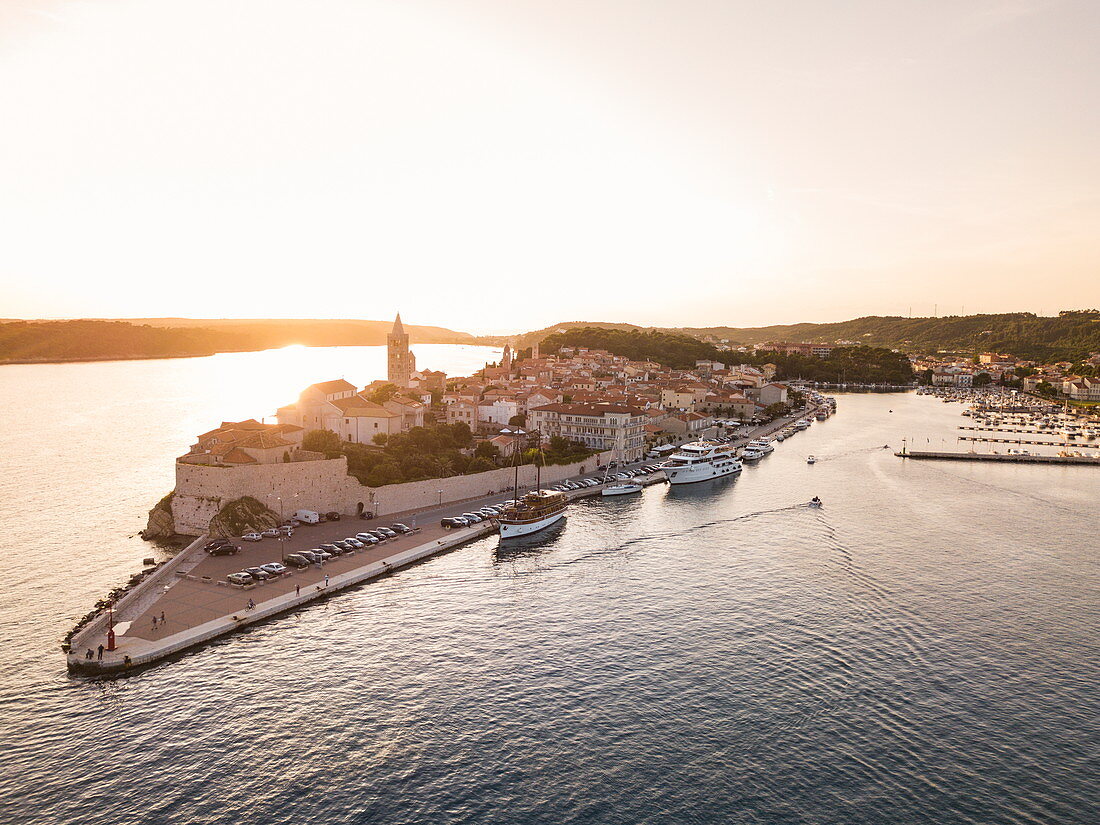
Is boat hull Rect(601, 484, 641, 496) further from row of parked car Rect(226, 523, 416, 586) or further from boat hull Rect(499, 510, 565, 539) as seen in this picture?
row of parked car Rect(226, 523, 416, 586)

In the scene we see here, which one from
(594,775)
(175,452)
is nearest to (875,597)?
(594,775)

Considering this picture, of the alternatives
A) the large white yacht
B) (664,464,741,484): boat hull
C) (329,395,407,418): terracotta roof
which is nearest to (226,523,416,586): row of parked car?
(329,395,407,418): terracotta roof

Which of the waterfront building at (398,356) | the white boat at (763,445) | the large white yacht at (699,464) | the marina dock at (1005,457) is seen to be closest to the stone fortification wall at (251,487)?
the large white yacht at (699,464)

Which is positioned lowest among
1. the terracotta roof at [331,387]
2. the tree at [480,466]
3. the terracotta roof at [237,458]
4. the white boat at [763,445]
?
the white boat at [763,445]

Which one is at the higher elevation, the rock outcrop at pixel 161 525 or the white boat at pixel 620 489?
the rock outcrop at pixel 161 525

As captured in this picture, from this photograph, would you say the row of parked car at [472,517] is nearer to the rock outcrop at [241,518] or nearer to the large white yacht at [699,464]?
the rock outcrop at [241,518]

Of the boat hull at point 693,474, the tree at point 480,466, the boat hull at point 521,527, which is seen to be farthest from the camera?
the boat hull at point 693,474

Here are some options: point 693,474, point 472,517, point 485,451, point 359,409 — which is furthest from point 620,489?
point 359,409

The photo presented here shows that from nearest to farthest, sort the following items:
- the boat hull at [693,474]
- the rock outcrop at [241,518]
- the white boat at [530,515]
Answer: the rock outcrop at [241,518]
the white boat at [530,515]
the boat hull at [693,474]
